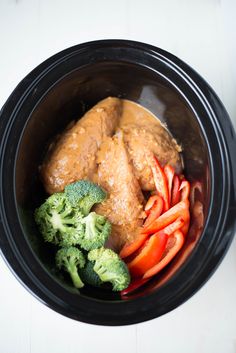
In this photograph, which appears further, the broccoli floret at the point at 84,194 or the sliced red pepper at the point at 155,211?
the sliced red pepper at the point at 155,211

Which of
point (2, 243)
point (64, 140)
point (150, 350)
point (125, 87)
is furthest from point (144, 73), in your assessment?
point (150, 350)

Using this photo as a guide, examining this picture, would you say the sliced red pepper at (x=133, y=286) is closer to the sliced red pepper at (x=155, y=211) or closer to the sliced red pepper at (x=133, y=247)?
the sliced red pepper at (x=133, y=247)

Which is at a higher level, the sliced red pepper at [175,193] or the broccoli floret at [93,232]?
the sliced red pepper at [175,193]

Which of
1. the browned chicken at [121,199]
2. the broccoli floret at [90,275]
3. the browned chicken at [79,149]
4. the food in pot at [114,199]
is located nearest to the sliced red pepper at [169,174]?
the food in pot at [114,199]

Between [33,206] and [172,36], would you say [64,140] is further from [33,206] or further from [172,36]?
[172,36]

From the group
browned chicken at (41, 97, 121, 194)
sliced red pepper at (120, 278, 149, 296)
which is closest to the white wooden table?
sliced red pepper at (120, 278, 149, 296)

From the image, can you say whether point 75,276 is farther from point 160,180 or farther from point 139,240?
point 160,180

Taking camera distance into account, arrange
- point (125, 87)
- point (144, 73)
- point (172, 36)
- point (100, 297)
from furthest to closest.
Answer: point (172, 36) < point (125, 87) < point (144, 73) < point (100, 297)

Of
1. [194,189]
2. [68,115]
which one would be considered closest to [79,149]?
[68,115]

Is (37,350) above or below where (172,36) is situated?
below
